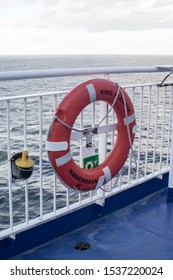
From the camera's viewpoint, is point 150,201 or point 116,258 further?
point 150,201

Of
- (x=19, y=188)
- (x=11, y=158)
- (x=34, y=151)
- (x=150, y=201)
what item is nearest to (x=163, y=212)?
(x=150, y=201)

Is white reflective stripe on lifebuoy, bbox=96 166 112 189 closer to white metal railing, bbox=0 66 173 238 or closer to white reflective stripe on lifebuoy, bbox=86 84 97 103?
white metal railing, bbox=0 66 173 238

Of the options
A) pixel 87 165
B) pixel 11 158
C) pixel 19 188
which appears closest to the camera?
pixel 11 158

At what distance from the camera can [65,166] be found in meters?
2.04

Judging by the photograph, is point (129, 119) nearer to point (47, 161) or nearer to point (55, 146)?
point (55, 146)

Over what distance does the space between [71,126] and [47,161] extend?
871 centimetres

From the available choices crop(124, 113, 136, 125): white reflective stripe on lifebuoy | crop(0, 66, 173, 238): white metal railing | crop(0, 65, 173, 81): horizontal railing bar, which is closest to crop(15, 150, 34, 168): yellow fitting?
crop(0, 66, 173, 238): white metal railing

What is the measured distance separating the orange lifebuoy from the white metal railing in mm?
118

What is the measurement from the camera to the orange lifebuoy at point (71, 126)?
6.51 feet

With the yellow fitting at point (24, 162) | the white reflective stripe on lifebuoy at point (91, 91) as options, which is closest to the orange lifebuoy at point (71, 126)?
the white reflective stripe on lifebuoy at point (91, 91)

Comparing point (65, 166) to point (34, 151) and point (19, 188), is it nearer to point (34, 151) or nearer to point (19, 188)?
point (19, 188)

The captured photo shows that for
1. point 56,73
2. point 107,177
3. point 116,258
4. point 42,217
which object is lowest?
point 116,258

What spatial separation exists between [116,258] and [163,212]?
663 millimetres

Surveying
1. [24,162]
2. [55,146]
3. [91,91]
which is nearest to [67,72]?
[91,91]
